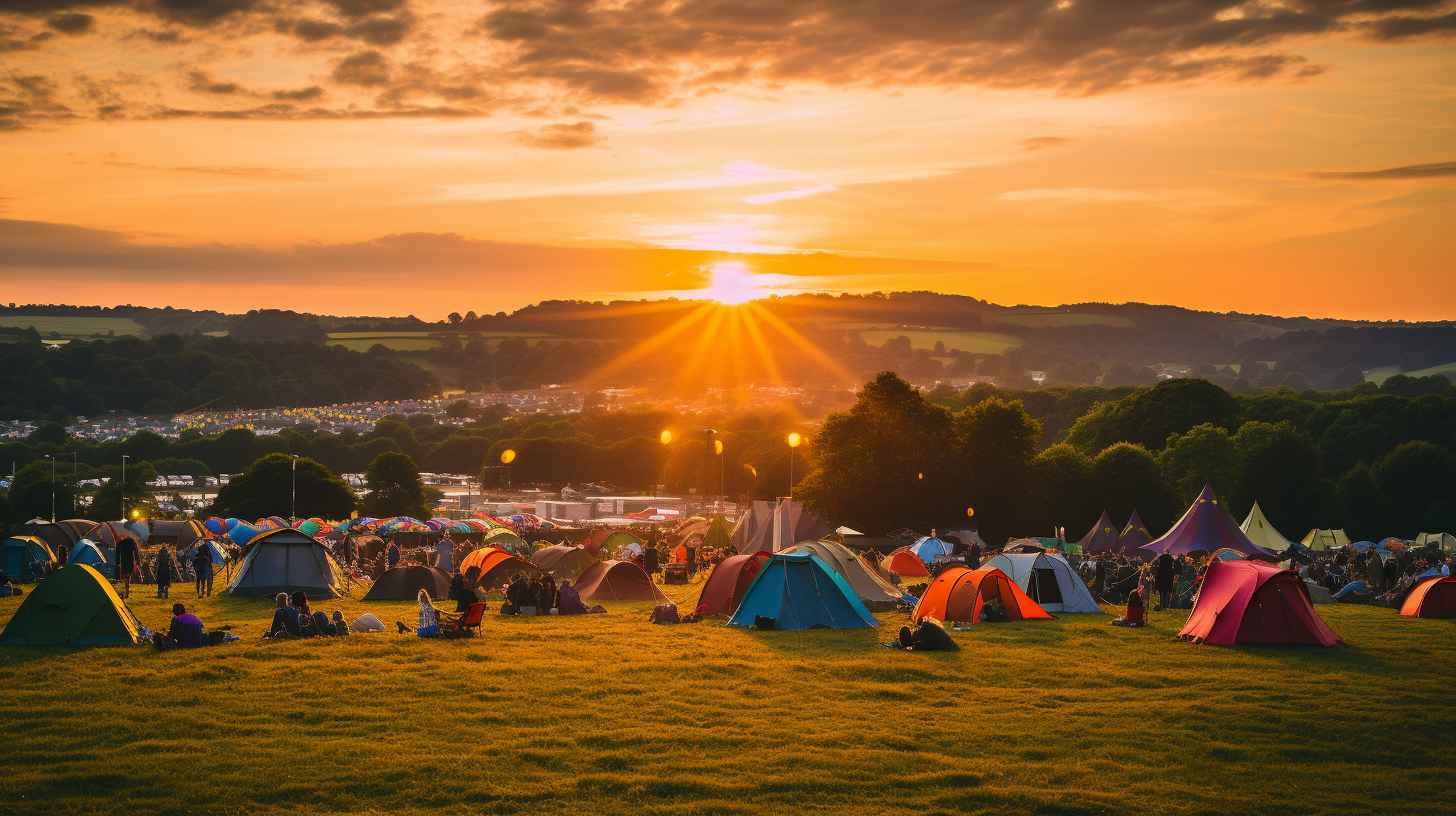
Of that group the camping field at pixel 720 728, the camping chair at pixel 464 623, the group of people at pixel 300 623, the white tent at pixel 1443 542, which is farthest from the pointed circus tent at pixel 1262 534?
the group of people at pixel 300 623

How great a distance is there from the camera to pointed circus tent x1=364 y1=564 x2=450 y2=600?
32469mm

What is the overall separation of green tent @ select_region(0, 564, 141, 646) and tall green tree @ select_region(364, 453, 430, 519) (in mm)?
69295

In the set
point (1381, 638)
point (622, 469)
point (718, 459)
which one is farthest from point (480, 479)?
point (1381, 638)

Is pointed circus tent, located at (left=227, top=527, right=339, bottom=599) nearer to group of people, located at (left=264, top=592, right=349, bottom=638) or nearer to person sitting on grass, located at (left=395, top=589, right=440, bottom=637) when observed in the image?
group of people, located at (left=264, top=592, right=349, bottom=638)

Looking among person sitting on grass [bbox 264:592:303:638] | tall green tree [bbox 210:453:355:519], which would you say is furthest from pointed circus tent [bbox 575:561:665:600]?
tall green tree [bbox 210:453:355:519]

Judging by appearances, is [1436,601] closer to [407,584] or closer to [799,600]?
[799,600]

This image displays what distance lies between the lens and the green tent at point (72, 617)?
72.4 feet

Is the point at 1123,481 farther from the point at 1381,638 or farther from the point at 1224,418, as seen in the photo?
the point at 1381,638

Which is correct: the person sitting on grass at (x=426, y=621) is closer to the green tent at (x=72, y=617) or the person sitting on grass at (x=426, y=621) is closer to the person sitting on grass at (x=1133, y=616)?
the green tent at (x=72, y=617)

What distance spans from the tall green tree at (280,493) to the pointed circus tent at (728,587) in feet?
177

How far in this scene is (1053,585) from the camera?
31.2 meters

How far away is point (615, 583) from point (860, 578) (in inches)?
239

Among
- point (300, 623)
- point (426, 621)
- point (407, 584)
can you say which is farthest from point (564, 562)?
point (300, 623)

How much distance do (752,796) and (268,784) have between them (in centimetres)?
494
